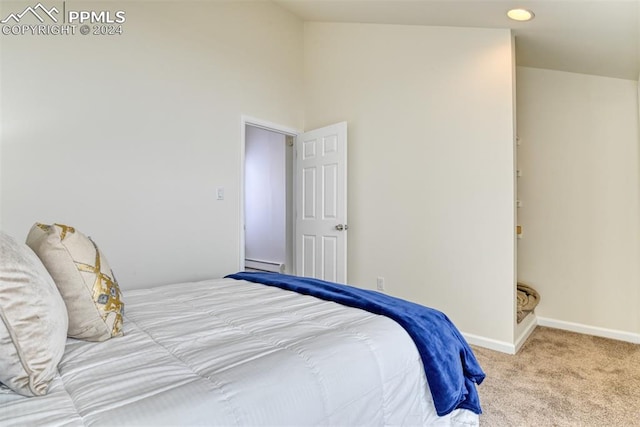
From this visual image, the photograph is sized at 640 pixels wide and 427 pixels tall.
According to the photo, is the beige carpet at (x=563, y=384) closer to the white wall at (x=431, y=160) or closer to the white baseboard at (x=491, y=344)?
the white baseboard at (x=491, y=344)

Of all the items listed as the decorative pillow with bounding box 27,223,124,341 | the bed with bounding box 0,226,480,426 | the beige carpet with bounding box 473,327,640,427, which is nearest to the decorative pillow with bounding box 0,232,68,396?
the bed with bounding box 0,226,480,426

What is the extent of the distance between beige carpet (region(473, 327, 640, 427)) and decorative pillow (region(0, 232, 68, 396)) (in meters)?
1.85

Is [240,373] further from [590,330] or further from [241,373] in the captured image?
[590,330]

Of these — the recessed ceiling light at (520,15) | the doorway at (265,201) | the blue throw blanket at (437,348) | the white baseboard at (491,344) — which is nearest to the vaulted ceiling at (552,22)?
the recessed ceiling light at (520,15)

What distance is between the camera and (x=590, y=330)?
10.1 feet

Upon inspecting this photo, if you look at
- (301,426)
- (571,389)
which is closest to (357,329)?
(301,426)

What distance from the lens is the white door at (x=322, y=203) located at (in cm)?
354

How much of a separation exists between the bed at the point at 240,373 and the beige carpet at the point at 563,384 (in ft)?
1.63

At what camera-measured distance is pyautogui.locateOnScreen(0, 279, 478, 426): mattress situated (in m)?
0.79

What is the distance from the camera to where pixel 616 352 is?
2652 millimetres

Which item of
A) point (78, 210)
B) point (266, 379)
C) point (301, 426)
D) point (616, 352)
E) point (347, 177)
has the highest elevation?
point (347, 177)

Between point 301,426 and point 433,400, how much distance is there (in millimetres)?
652

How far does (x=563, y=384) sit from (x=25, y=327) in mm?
2637

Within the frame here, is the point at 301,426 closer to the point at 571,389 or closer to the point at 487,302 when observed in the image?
the point at 571,389
